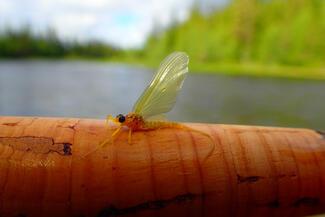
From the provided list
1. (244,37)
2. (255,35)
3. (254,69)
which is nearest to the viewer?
(254,69)

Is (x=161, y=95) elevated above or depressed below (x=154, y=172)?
above

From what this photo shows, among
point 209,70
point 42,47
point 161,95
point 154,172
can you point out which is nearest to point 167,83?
point 161,95

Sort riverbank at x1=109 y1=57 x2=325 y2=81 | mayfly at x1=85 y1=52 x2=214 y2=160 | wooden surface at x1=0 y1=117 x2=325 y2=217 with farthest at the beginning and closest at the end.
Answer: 1. riverbank at x1=109 y1=57 x2=325 y2=81
2. mayfly at x1=85 y1=52 x2=214 y2=160
3. wooden surface at x1=0 y1=117 x2=325 y2=217

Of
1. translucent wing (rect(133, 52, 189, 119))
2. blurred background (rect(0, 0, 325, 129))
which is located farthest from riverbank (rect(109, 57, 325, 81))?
translucent wing (rect(133, 52, 189, 119))

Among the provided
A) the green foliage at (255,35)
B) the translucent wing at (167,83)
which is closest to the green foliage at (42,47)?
the green foliage at (255,35)

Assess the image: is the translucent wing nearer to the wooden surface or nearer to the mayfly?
the mayfly

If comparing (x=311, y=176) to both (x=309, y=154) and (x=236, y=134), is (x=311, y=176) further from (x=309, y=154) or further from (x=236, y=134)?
(x=236, y=134)

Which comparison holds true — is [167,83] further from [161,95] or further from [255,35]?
[255,35]

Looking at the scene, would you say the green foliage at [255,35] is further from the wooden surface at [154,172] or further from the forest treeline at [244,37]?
the wooden surface at [154,172]
